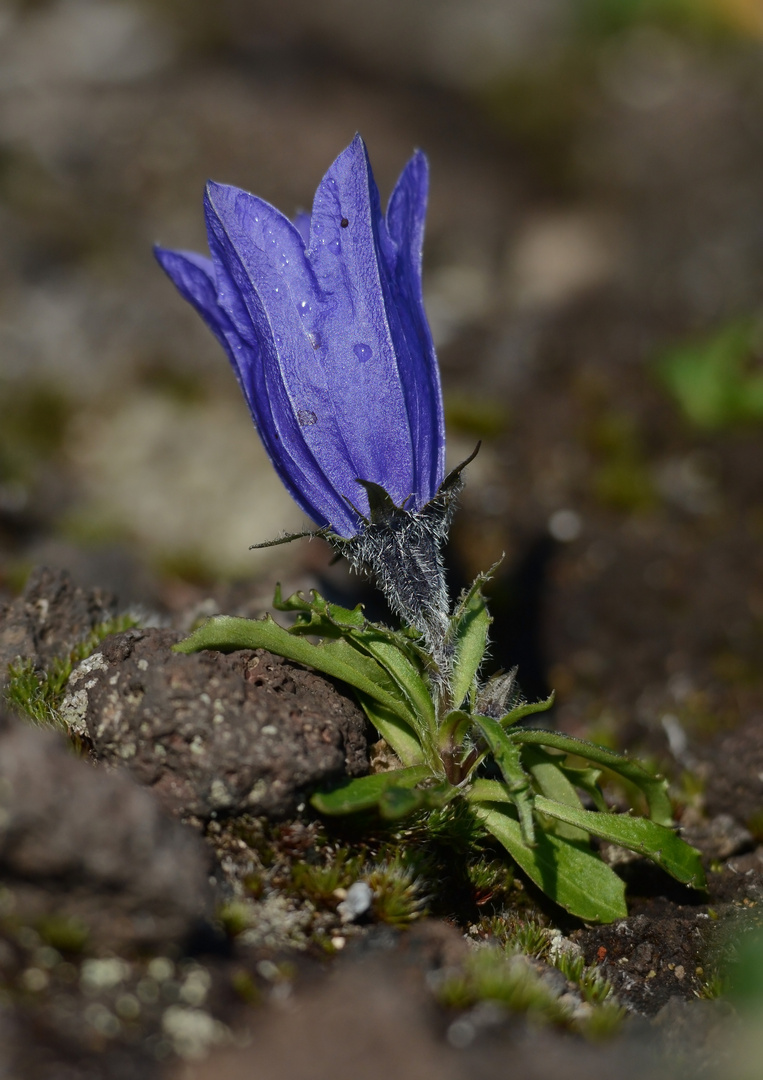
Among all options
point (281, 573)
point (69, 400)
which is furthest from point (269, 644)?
point (69, 400)

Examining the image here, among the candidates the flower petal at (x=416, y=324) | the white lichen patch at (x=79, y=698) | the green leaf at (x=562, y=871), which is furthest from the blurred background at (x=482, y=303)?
the green leaf at (x=562, y=871)

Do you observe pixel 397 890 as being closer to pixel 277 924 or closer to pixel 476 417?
pixel 277 924

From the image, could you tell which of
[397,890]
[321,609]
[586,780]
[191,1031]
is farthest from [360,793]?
[586,780]

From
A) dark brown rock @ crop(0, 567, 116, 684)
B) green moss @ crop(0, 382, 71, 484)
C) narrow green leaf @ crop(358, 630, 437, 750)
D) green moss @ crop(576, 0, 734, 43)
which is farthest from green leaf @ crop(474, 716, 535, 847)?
green moss @ crop(576, 0, 734, 43)

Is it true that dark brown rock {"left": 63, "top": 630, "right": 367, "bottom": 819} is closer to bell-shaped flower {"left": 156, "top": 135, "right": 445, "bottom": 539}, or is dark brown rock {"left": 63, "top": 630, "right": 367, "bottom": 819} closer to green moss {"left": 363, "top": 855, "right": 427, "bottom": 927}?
green moss {"left": 363, "top": 855, "right": 427, "bottom": 927}

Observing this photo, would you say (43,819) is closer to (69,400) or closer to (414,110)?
(69,400)

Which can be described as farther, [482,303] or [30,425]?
[482,303]
